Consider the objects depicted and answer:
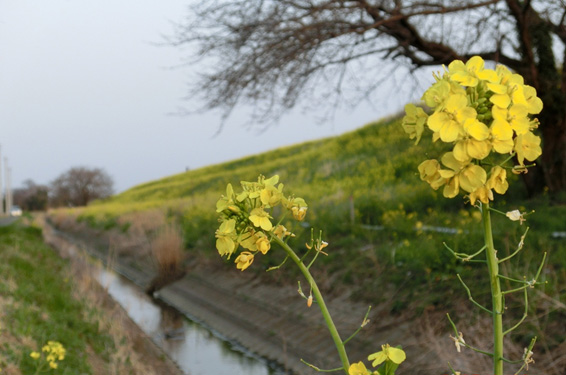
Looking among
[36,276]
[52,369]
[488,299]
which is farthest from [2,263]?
[488,299]

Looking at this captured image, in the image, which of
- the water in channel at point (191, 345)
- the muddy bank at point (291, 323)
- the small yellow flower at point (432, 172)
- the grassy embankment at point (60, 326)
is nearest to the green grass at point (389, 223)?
the small yellow flower at point (432, 172)

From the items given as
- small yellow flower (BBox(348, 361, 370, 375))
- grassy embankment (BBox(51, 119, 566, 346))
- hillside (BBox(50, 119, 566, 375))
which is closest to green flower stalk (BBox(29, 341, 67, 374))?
hillside (BBox(50, 119, 566, 375))

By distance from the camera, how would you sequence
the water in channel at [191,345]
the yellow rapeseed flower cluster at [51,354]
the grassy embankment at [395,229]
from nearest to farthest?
the yellow rapeseed flower cluster at [51,354], the grassy embankment at [395,229], the water in channel at [191,345]

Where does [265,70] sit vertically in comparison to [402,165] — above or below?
above

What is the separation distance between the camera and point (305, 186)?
18.6 metres

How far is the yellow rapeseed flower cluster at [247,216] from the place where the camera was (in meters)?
1.12

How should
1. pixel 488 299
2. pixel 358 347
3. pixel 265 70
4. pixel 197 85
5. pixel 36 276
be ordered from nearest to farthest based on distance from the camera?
pixel 488 299, pixel 358 347, pixel 265 70, pixel 197 85, pixel 36 276

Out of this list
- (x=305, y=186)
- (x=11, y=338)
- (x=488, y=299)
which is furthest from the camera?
(x=305, y=186)

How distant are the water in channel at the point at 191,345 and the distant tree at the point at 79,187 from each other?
4735cm

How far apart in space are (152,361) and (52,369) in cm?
271

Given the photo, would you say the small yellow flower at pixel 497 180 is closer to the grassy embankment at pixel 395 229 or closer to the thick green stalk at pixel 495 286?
the thick green stalk at pixel 495 286

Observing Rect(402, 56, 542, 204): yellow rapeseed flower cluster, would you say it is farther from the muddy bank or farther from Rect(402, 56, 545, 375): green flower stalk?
the muddy bank

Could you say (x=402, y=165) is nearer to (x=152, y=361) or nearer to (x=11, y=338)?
(x=152, y=361)

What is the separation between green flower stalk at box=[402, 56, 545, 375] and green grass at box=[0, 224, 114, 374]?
4.86 metres
